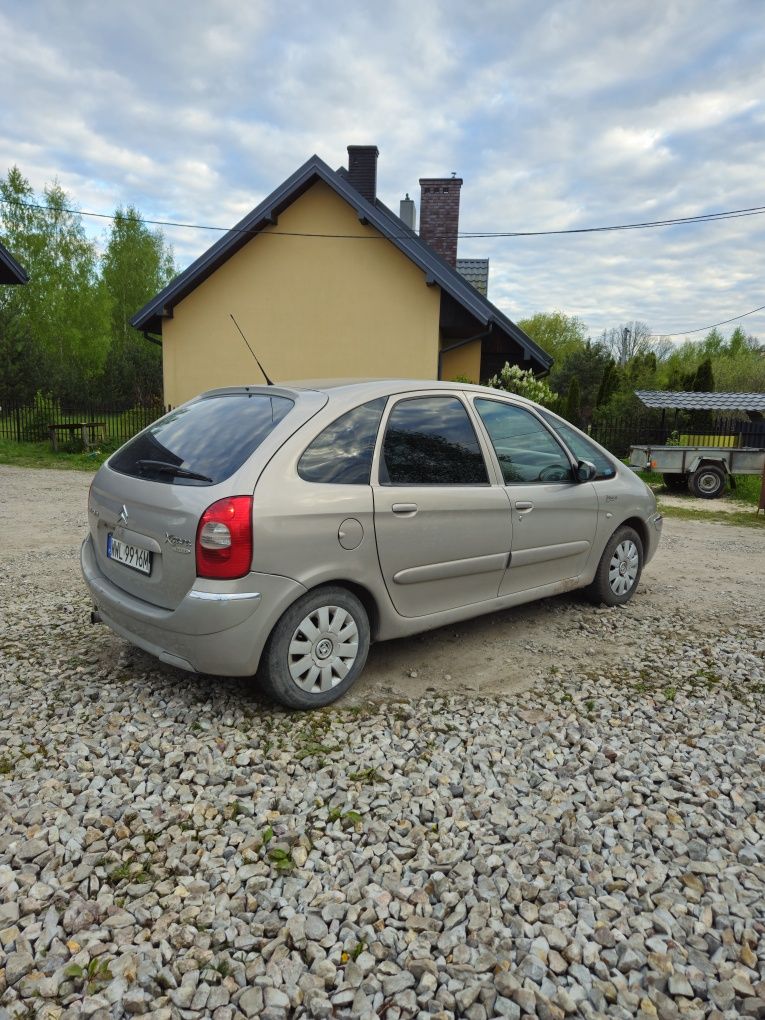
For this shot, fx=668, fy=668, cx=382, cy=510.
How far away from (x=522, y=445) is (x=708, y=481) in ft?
34.6

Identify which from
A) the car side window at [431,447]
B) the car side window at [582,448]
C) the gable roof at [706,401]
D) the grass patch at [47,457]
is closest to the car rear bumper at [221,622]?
the car side window at [431,447]

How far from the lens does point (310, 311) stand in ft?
51.3

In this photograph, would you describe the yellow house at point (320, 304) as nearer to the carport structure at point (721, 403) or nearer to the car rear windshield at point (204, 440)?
the carport structure at point (721, 403)

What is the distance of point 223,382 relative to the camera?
16188 millimetres

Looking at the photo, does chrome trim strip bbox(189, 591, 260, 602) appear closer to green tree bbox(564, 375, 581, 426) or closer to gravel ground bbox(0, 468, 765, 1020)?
gravel ground bbox(0, 468, 765, 1020)

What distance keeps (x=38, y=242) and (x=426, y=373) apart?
29501 millimetres

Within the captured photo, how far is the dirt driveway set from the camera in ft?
12.6

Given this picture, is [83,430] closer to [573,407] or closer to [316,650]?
[316,650]

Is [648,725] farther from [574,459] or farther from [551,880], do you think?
[574,459]

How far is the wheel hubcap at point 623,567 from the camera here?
499cm

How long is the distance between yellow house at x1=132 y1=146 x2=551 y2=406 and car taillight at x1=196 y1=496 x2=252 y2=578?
1221 centimetres

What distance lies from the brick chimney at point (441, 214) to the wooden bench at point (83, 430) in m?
10.3

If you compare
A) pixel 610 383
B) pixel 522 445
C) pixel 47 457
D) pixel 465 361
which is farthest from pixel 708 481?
pixel 610 383

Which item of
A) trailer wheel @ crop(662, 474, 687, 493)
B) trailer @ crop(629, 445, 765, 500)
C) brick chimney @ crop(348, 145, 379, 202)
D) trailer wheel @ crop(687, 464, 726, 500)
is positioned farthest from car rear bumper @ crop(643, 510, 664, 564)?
brick chimney @ crop(348, 145, 379, 202)
